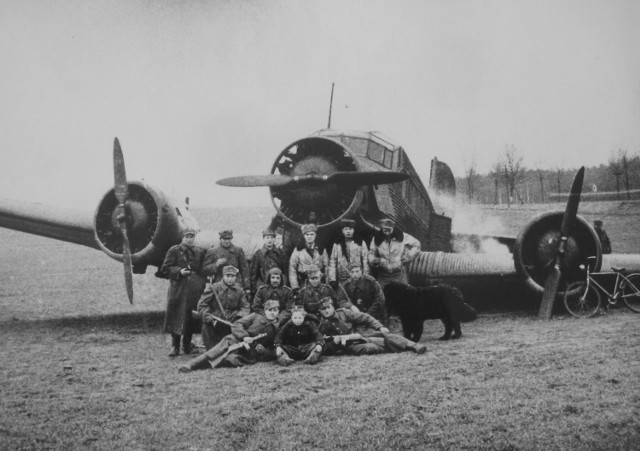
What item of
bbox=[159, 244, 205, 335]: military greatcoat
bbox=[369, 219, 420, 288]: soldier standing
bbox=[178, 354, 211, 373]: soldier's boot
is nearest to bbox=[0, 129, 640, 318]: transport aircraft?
bbox=[369, 219, 420, 288]: soldier standing

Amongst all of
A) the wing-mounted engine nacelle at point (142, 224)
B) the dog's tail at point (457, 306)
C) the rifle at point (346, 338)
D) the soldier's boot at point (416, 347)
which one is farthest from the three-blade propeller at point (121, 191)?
the dog's tail at point (457, 306)

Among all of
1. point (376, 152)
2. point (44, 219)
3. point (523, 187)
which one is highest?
point (523, 187)

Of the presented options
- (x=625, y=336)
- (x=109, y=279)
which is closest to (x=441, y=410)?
(x=625, y=336)

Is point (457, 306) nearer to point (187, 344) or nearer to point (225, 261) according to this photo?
point (225, 261)

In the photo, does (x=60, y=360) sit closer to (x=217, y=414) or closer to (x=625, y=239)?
(x=217, y=414)

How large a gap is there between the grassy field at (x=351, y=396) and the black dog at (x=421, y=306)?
0.33 m

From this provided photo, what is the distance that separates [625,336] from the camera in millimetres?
6809

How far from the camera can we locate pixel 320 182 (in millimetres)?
9523

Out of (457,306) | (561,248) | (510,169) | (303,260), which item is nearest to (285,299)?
(303,260)

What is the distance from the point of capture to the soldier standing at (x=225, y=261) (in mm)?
8227

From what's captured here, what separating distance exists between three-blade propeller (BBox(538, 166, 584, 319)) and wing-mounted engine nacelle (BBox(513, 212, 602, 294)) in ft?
0.49

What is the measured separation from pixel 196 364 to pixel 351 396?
2287 mm

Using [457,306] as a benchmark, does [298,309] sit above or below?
above

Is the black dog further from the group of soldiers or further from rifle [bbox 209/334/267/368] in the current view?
rifle [bbox 209/334/267/368]
